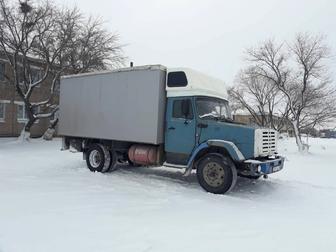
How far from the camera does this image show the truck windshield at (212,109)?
10.6 meters

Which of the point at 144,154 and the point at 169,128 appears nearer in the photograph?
the point at 169,128

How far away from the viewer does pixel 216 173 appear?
32.4ft

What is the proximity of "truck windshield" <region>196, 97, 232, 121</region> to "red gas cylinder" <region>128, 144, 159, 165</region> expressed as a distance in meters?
1.80

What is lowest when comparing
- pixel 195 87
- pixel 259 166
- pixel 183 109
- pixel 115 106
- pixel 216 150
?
pixel 259 166

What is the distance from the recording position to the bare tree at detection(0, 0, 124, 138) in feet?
81.8

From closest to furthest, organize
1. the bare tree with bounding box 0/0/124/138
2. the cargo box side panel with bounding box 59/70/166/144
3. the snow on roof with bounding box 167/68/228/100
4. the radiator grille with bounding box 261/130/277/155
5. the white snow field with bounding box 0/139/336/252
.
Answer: the white snow field with bounding box 0/139/336/252 → the radiator grille with bounding box 261/130/277/155 → the snow on roof with bounding box 167/68/228/100 → the cargo box side panel with bounding box 59/70/166/144 → the bare tree with bounding box 0/0/124/138

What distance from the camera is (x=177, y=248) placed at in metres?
5.50

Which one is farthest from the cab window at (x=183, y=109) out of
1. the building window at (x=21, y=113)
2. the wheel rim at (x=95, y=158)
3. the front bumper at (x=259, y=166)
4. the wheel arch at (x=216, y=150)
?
the building window at (x=21, y=113)

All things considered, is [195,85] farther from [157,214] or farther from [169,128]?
[157,214]

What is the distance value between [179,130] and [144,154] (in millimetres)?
1424

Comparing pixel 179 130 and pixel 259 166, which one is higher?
pixel 179 130

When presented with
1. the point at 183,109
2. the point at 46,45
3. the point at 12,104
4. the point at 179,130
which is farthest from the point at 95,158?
the point at 12,104

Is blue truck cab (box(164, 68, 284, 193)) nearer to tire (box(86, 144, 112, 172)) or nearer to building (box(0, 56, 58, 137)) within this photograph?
tire (box(86, 144, 112, 172))

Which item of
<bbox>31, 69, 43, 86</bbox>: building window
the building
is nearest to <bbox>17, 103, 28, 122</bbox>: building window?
the building
